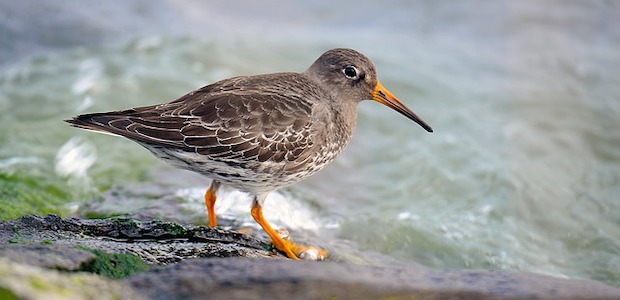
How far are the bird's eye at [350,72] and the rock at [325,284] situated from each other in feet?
10.9

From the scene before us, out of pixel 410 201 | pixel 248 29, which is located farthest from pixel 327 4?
pixel 410 201

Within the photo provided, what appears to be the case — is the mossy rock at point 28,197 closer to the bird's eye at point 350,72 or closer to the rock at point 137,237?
the rock at point 137,237

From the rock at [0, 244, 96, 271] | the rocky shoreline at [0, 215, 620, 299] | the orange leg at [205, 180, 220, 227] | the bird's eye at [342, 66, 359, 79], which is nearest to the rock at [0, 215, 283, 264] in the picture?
the rocky shoreline at [0, 215, 620, 299]

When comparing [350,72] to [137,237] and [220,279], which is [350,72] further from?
[220,279]

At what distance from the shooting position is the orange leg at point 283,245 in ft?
22.6

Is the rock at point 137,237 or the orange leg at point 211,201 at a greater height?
the orange leg at point 211,201

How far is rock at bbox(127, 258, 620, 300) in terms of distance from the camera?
4.36 metres

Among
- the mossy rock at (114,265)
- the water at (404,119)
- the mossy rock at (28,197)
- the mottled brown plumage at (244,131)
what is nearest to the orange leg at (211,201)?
the mottled brown plumage at (244,131)

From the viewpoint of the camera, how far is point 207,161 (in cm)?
681

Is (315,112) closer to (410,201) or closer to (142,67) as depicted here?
(410,201)

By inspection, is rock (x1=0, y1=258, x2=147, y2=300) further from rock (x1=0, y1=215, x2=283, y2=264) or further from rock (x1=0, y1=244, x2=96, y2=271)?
rock (x1=0, y1=215, x2=283, y2=264)

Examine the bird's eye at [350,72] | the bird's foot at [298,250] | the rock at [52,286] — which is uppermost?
the bird's eye at [350,72]

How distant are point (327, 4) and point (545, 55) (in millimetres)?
4642

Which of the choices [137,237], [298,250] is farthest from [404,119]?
[137,237]
